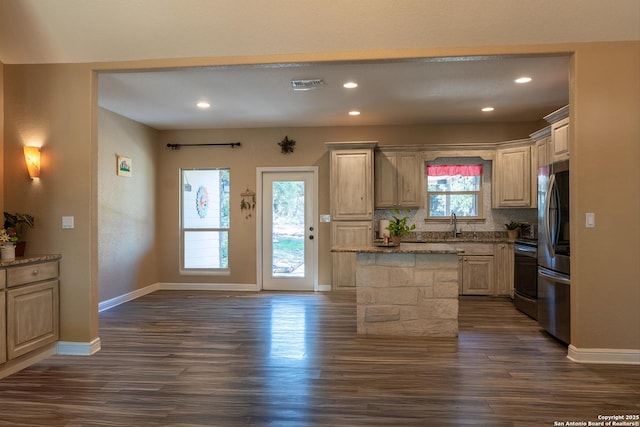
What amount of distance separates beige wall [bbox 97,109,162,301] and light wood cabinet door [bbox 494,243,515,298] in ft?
17.8

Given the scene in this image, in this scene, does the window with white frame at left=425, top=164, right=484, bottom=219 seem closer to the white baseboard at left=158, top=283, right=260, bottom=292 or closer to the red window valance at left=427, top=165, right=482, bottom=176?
the red window valance at left=427, top=165, right=482, bottom=176

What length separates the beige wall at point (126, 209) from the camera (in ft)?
17.1

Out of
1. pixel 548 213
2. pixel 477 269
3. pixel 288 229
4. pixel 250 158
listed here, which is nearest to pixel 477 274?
pixel 477 269

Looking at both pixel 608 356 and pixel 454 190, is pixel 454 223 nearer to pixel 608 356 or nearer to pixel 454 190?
pixel 454 190

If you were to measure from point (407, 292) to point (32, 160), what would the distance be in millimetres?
3704

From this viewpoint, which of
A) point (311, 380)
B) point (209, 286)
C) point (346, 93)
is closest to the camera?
point (311, 380)

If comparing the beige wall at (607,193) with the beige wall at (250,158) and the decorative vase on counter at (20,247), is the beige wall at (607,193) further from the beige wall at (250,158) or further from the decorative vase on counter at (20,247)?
the decorative vase on counter at (20,247)

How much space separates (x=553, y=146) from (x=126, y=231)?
222 inches

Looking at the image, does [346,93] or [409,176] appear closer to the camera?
[346,93]

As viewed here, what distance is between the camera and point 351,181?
5.94 metres

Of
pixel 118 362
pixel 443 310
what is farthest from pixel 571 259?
pixel 118 362

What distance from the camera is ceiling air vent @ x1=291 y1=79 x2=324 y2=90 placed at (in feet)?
13.7

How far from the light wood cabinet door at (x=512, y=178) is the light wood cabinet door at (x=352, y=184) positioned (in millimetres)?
1929

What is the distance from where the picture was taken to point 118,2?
9.89ft
